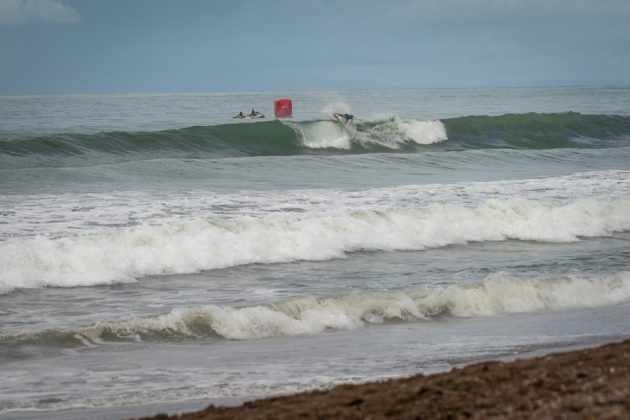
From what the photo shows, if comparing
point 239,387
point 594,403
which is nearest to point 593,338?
point 239,387

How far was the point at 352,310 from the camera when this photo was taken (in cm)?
1178

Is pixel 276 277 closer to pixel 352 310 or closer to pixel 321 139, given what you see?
pixel 352 310

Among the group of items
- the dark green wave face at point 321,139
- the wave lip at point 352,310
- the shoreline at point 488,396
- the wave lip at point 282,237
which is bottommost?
the wave lip at point 352,310

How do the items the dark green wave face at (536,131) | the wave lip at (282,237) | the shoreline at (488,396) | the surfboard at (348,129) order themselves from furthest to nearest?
the dark green wave face at (536,131)
the surfboard at (348,129)
the wave lip at (282,237)
the shoreline at (488,396)

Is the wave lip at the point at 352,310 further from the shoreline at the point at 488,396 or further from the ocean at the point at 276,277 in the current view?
the shoreline at the point at 488,396

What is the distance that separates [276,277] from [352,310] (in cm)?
288

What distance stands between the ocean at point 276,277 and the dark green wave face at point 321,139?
2918 mm

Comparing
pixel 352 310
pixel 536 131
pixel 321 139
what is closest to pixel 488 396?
pixel 352 310

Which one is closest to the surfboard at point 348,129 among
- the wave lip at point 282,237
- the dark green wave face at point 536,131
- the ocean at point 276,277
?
the dark green wave face at point 536,131

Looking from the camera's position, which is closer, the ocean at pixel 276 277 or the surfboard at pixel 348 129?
the ocean at pixel 276 277

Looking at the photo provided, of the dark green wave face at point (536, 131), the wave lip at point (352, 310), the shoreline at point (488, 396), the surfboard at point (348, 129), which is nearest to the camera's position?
the shoreline at point (488, 396)

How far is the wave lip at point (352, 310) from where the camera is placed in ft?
34.5

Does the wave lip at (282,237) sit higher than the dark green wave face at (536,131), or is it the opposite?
the dark green wave face at (536,131)

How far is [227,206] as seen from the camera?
65.6 feet
